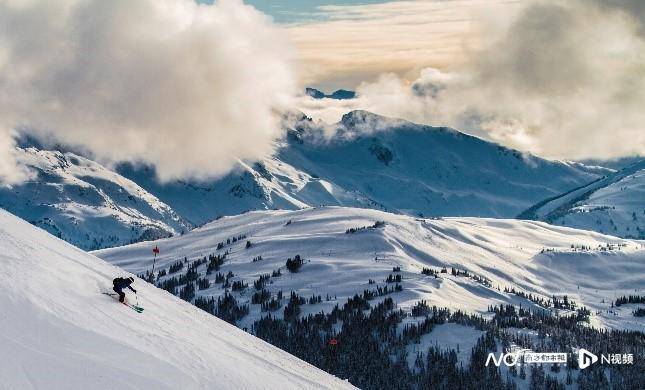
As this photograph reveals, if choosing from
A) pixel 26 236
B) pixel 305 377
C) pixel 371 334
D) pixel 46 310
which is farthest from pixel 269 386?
pixel 371 334

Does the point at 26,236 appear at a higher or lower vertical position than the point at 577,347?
lower

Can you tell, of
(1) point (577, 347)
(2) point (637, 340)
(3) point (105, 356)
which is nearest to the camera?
(3) point (105, 356)

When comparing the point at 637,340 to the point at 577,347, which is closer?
the point at 577,347

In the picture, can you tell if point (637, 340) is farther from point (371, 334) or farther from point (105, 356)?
point (105, 356)

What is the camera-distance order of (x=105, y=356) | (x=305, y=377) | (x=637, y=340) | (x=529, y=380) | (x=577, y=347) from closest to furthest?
(x=105, y=356) → (x=305, y=377) → (x=529, y=380) → (x=577, y=347) → (x=637, y=340)

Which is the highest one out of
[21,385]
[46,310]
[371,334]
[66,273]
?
[371,334]

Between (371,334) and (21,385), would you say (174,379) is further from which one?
(371,334)

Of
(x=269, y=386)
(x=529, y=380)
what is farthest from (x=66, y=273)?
(x=529, y=380)
